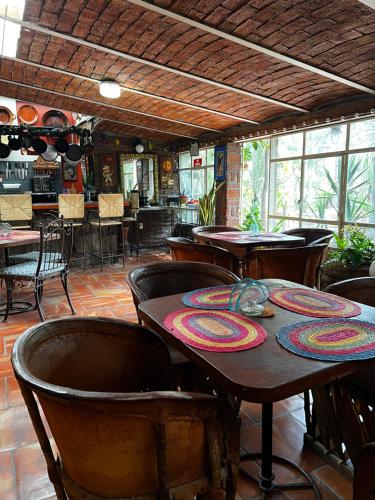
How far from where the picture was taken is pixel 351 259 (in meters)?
4.22

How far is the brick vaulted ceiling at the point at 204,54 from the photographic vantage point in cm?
279

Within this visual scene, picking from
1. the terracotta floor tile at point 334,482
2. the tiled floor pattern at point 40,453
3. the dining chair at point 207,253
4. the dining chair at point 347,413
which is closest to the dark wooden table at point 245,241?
the dining chair at point 207,253

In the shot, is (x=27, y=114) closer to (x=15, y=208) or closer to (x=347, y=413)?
(x=15, y=208)

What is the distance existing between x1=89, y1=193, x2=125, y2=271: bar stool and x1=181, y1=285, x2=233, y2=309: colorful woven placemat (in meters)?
4.31

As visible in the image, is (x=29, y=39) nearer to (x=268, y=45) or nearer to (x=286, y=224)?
(x=268, y=45)

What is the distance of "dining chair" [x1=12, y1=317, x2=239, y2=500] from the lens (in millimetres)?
893

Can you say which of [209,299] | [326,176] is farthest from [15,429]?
[326,176]

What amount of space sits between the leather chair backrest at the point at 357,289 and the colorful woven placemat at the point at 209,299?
552 millimetres

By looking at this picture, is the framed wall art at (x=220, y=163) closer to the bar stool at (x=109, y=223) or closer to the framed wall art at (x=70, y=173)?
the bar stool at (x=109, y=223)

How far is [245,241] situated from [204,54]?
1854 millimetres

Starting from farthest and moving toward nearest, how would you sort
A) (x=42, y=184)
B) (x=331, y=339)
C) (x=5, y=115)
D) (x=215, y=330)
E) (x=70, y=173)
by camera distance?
1. (x=70, y=173)
2. (x=42, y=184)
3. (x=5, y=115)
4. (x=215, y=330)
5. (x=331, y=339)

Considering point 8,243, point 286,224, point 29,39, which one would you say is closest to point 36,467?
point 8,243

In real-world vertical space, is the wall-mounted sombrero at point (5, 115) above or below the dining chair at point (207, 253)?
above

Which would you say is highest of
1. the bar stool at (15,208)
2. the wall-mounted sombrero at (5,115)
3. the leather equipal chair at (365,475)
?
the wall-mounted sombrero at (5,115)
